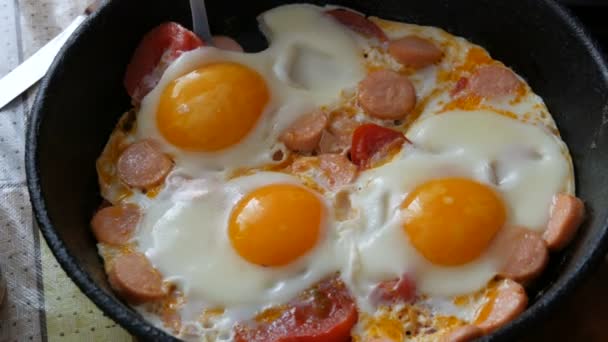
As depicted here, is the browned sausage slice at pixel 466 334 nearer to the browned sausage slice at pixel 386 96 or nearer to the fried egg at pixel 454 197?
the fried egg at pixel 454 197

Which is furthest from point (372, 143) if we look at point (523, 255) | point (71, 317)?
point (71, 317)

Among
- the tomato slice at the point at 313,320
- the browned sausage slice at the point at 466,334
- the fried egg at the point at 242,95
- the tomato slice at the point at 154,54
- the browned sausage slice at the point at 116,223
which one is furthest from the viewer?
the tomato slice at the point at 154,54

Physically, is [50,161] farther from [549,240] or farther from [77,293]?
[549,240]

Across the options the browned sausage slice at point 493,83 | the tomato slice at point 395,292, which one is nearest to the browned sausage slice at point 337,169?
the tomato slice at point 395,292

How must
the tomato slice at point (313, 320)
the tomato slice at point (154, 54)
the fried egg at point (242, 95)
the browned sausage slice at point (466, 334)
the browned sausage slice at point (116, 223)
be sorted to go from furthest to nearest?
the tomato slice at point (154, 54), the fried egg at point (242, 95), the browned sausage slice at point (116, 223), the tomato slice at point (313, 320), the browned sausage slice at point (466, 334)

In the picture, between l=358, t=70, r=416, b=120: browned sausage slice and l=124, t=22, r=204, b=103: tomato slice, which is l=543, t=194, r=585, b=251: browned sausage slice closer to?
l=358, t=70, r=416, b=120: browned sausage slice

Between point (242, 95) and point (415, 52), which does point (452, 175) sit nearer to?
point (415, 52)
